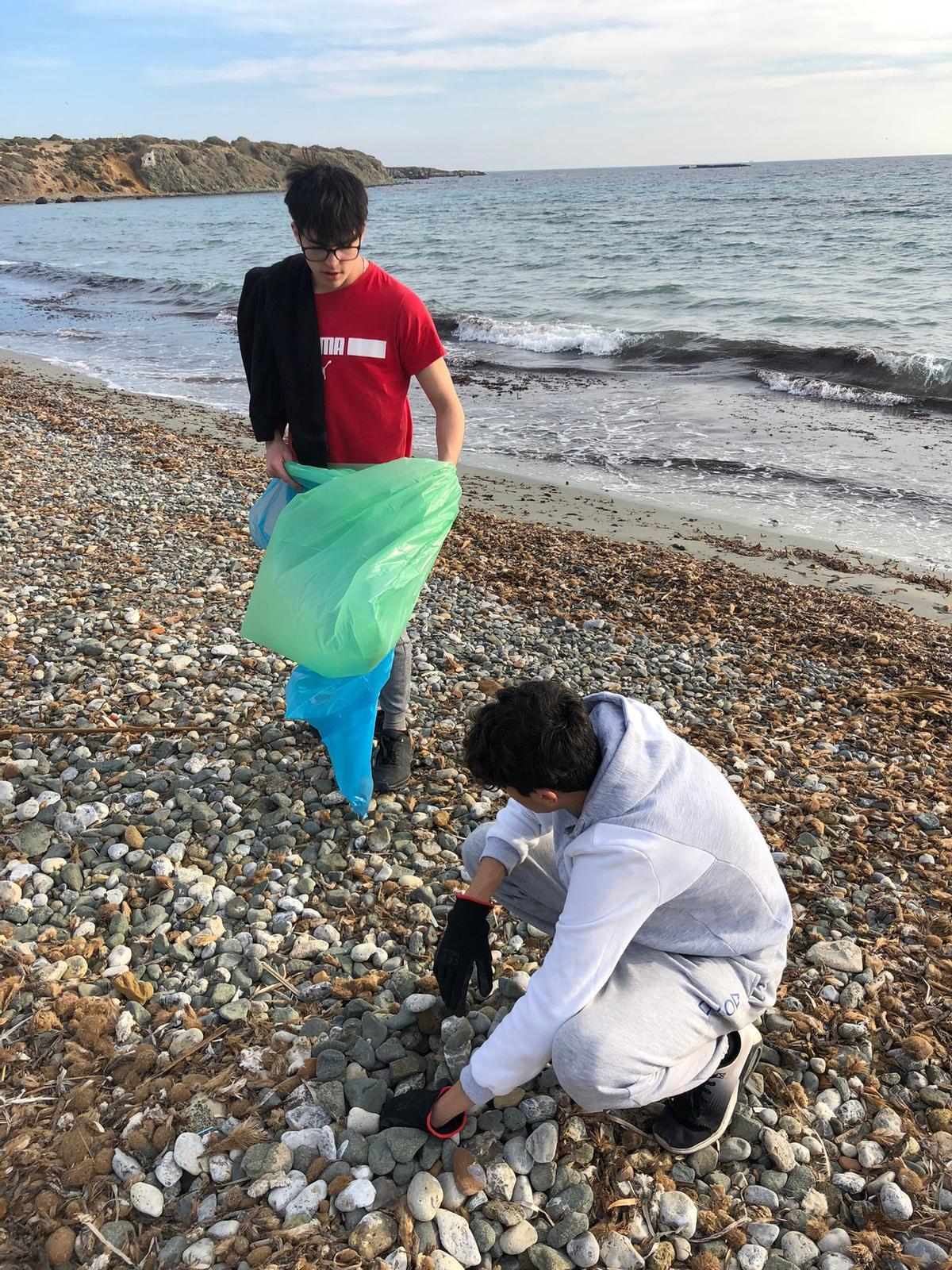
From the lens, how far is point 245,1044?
2232 millimetres

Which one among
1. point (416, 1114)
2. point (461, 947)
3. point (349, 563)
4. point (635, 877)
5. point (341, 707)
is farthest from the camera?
point (341, 707)

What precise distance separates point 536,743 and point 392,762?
1.76 metres

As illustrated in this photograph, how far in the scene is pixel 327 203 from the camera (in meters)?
2.43

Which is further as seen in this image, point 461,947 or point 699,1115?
point 461,947

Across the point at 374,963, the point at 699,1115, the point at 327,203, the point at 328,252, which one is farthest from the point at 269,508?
the point at 699,1115

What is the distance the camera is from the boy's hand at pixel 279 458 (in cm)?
297

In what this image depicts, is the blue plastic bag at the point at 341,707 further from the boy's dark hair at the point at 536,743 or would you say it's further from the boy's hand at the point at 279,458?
the boy's dark hair at the point at 536,743

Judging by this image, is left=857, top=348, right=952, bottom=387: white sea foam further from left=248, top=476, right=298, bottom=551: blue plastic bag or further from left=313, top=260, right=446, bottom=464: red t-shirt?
left=248, top=476, right=298, bottom=551: blue plastic bag

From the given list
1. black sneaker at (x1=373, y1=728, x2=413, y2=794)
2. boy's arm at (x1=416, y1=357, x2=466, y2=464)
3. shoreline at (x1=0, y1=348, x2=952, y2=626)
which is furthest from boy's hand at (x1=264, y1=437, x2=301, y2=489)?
shoreline at (x1=0, y1=348, x2=952, y2=626)

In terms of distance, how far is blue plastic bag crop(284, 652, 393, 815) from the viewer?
2.89 meters

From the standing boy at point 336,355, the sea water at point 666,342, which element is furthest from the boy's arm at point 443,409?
the sea water at point 666,342

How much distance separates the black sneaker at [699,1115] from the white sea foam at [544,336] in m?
15.2

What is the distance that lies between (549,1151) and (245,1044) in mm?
835

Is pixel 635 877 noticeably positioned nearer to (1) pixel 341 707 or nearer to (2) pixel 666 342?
(1) pixel 341 707
